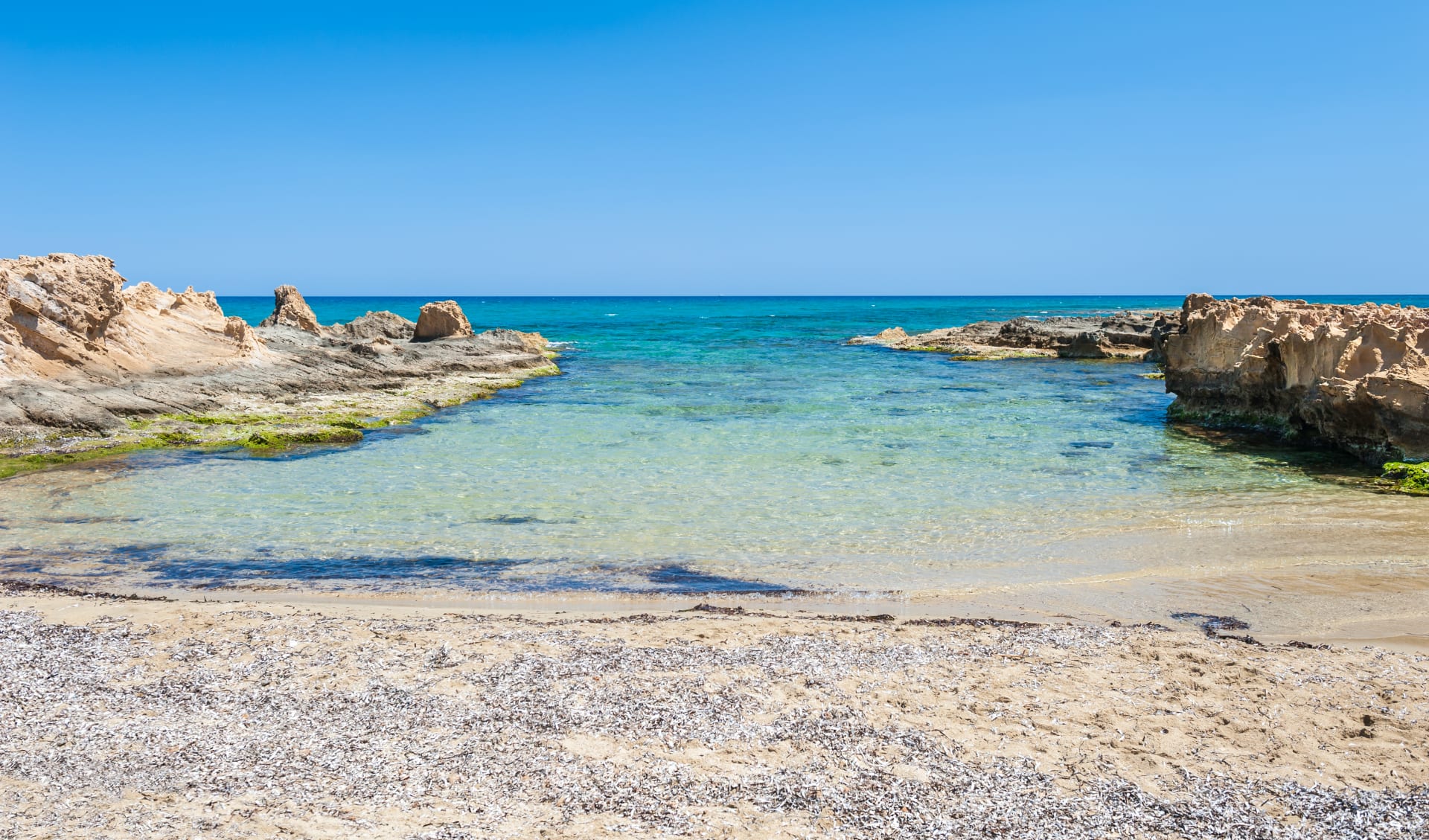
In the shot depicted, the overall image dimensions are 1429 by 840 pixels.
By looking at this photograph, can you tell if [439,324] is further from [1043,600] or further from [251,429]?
[1043,600]

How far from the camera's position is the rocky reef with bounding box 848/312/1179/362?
43.1 meters

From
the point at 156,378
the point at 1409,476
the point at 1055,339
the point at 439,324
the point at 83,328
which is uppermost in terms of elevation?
the point at 83,328

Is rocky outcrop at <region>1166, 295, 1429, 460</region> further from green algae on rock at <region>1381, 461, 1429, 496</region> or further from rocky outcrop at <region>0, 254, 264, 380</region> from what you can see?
rocky outcrop at <region>0, 254, 264, 380</region>

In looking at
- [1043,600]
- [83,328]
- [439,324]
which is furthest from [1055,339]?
[83,328]

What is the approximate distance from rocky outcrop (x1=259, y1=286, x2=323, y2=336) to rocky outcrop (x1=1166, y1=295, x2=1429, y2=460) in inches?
1108

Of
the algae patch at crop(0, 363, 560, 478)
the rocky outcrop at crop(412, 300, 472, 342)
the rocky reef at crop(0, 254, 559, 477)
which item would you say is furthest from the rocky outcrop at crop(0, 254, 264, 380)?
the rocky outcrop at crop(412, 300, 472, 342)

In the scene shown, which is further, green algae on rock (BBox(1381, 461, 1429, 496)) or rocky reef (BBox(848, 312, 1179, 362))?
rocky reef (BBox(848, 312, 1179, 362))

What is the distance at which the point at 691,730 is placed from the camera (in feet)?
20.0

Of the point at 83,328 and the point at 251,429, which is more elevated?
the point at 83,328

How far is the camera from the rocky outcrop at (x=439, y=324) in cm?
3831

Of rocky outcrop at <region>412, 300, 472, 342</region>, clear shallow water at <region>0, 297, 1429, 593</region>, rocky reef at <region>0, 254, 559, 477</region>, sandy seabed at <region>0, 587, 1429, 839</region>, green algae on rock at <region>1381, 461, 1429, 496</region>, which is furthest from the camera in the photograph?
rocky outcrop at <region>412, 300, 472, 342</region>

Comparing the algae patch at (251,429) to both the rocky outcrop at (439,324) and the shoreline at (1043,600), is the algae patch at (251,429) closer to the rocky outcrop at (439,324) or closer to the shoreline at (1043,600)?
the shoreline at (1043,600)

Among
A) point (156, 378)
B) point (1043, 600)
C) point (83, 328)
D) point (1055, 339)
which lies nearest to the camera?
point (1043, 600)

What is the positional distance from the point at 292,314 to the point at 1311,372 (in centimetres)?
3168
